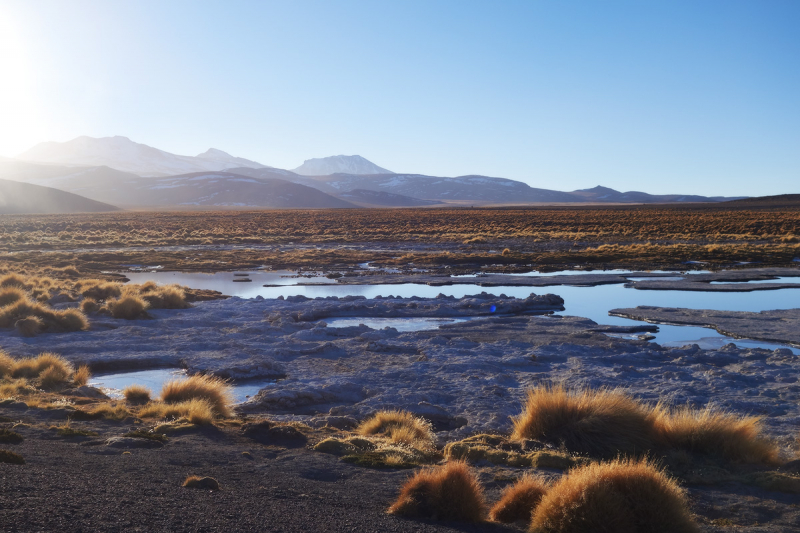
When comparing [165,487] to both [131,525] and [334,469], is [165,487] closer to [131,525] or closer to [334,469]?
[131,525]

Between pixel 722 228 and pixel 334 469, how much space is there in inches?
2188

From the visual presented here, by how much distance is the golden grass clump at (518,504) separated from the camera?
16.6 feet

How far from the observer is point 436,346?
13094 millimetres

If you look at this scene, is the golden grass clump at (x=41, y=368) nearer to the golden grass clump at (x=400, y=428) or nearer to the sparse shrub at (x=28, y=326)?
the sparse shrub at (x=28, y=326)

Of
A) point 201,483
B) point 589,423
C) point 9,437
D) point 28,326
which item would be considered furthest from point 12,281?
point 589,423

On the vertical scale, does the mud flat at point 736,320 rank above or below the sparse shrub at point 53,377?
above

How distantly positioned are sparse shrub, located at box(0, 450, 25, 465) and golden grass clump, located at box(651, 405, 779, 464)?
675cm

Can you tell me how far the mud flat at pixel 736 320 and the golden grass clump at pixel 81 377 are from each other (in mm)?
13229

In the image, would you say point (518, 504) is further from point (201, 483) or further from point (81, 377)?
point (81, 377)

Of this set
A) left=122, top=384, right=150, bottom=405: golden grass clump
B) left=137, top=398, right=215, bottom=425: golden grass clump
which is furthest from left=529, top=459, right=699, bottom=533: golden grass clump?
left=122, top=384, right=150, bottom=405: golden grass clump

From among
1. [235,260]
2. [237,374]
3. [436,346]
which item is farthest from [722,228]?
[237,374]

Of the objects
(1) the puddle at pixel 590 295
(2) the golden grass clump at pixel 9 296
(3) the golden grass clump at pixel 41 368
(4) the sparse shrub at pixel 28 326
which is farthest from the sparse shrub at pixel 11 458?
(2) the golden grass clump at pixel 9 296

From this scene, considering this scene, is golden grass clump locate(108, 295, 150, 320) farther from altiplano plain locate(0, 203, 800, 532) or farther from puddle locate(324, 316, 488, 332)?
puddle locate(324, 316, 488, 332)

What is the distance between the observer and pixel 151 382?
37.2 ft
